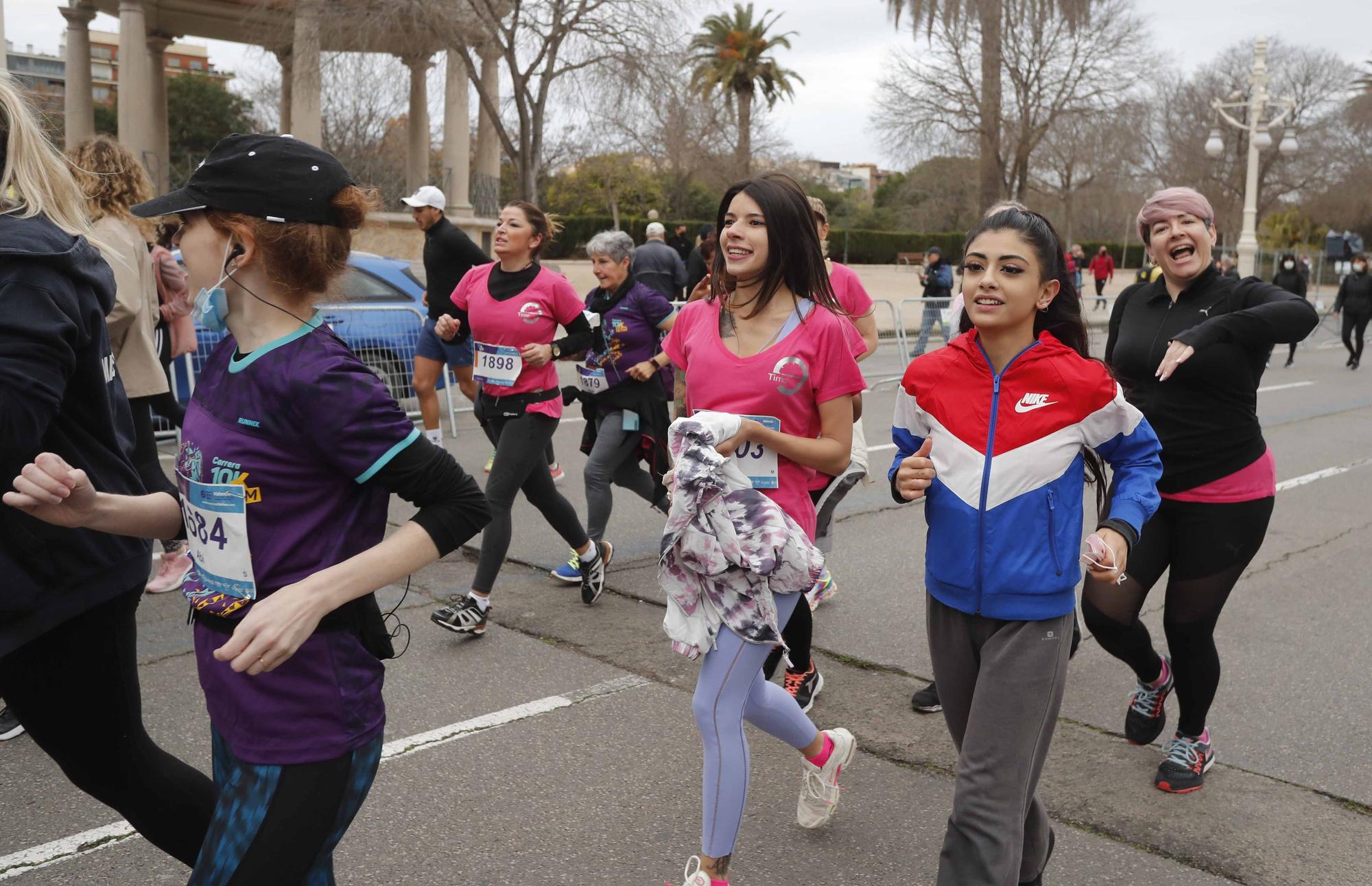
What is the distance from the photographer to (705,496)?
3.06 meters

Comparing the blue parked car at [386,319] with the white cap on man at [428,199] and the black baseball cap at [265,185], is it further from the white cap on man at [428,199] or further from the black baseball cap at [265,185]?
the black baseball cap at [265,185]

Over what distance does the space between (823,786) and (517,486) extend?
8.14ft

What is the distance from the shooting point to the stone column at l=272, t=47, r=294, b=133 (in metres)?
25.6

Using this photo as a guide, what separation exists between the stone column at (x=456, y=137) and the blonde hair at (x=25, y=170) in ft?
72.9

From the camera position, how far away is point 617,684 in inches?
189

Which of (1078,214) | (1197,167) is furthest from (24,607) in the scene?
(1078,214)

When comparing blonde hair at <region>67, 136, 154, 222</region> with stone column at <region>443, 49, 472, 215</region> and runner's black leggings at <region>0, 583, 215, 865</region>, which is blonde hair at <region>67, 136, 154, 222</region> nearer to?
runner's black leggings at <region>0, 583, 215, 865</region>

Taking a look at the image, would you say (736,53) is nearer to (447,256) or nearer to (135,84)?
(135,84)

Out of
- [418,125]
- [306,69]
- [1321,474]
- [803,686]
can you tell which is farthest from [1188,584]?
[418,125]

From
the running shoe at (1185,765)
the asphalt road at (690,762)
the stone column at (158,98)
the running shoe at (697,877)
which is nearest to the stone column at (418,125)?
the stone column at (158,98)

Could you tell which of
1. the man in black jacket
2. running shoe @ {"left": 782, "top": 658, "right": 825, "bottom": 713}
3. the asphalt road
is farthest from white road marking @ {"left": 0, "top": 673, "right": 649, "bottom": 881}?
the man in black jacket

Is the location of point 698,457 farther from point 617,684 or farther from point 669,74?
point 669,74

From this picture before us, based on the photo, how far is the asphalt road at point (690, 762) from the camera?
3422 millimetres

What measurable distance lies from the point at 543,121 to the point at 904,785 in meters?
21.1
